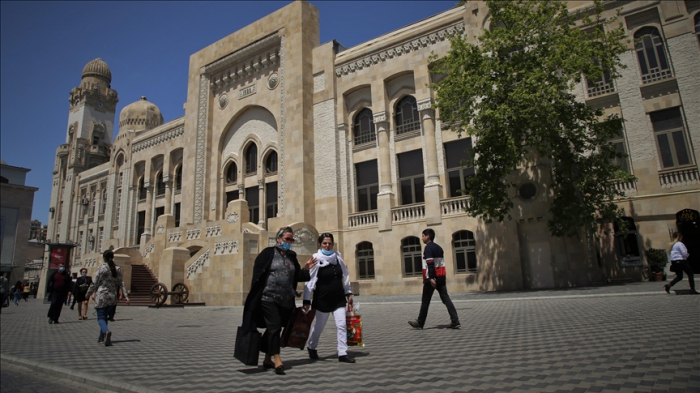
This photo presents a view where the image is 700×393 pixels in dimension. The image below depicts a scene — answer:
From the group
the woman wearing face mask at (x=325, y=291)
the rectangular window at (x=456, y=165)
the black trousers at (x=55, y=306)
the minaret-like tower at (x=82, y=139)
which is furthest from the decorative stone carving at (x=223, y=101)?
the woman wearing face mask at (x=325, y=291)

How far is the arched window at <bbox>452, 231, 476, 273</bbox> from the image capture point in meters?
19.9

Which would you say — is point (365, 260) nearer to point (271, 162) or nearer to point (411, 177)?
point (411, 177)

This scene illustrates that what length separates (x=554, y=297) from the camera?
13.1 meters

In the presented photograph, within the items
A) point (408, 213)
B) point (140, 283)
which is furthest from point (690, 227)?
point (140, 283)

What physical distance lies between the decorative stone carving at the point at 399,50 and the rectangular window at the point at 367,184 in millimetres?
5377

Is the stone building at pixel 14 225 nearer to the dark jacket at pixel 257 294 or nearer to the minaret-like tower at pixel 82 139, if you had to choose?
the minaret-like tower at pixel 82 139

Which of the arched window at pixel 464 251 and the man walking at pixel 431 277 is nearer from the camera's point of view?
the man walking at pixel 431 277

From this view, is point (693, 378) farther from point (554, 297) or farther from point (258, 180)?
point (258, 180)

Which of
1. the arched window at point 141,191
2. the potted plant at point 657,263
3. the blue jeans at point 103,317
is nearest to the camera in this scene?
the blue jeans at point 103,317

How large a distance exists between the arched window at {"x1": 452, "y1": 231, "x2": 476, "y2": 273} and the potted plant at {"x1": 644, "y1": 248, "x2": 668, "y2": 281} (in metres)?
6.55

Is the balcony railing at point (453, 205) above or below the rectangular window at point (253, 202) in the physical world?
below

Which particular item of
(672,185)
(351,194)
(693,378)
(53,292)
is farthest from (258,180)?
(693,378)

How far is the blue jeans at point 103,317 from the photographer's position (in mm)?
8297

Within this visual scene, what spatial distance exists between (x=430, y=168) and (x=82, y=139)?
44.7 m
